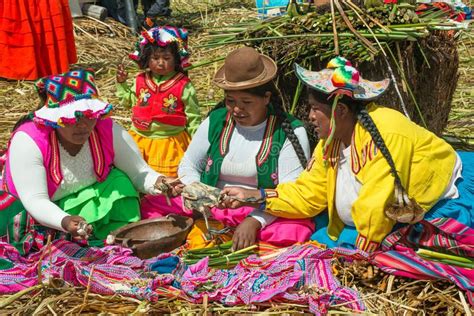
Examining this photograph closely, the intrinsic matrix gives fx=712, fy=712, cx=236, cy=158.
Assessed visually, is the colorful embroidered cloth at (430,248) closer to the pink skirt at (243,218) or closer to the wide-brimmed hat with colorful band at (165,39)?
the pink skirt at (243,218)

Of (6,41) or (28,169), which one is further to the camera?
(6,41)

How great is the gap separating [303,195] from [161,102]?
1538 millimetres

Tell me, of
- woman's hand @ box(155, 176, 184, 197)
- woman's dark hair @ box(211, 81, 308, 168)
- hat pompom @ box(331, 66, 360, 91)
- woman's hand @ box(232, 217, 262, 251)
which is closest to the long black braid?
hat pompom @ box(331, 66, 360, 91)

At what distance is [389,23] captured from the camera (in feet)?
13.9

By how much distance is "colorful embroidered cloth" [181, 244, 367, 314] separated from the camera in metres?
3.28

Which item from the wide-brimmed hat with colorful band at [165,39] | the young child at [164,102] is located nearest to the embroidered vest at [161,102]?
the young child at [164,102]

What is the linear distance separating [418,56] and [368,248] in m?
1.57

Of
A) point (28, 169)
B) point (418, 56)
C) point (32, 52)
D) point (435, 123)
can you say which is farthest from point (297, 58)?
point (32, 52)

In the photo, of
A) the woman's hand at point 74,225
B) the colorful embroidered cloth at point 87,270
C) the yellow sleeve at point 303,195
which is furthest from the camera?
the yellow sleeve at point 303,195

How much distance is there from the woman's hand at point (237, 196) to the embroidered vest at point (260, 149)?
0.24 metres

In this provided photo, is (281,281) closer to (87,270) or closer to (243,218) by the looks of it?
(243,218)

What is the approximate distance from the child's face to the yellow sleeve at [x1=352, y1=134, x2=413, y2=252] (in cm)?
192

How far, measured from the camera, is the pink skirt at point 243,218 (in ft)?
12.5

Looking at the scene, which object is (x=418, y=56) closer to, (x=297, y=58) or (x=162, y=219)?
(x=297, y=58)
